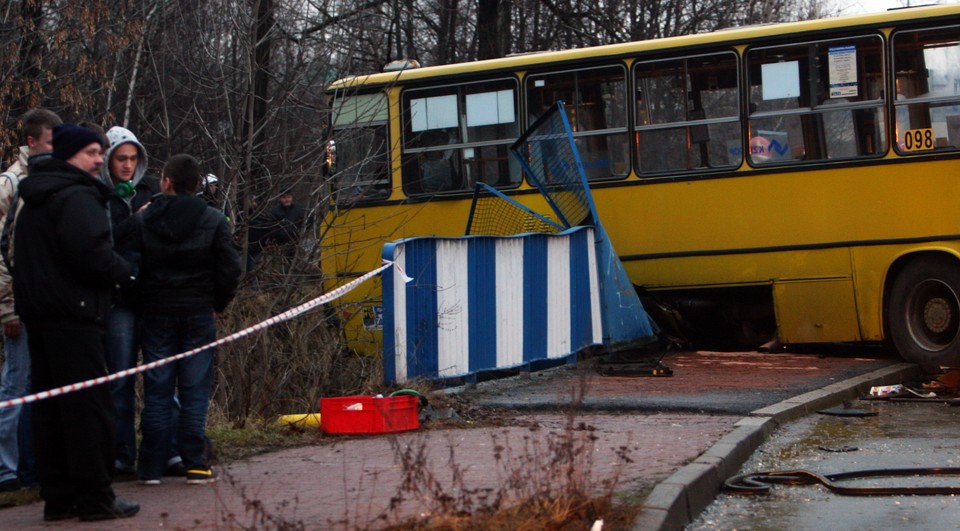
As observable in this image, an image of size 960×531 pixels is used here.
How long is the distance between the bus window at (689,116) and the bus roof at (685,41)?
7.7 inches

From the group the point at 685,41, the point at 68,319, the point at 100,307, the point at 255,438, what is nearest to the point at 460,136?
the point at 685,41

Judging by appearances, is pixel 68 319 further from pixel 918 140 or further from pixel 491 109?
pixel 491 109

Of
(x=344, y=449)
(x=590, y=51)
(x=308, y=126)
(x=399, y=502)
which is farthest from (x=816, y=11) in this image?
(x=399, y=502)

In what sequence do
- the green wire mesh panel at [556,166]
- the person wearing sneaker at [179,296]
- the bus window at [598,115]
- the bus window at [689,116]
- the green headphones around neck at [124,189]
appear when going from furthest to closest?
the bus window at [598,115] → the bus window at [689,116] → the green wire mesh panel at [556,166] → the green headphones around neck at [124,189] → the person wearing sneaker at [179,296]

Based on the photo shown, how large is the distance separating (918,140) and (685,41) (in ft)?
8.53

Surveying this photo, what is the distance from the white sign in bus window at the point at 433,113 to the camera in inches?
607

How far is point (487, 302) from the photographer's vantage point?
11398mm

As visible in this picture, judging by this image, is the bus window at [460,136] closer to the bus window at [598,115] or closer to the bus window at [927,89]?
the bus window at [598,115]

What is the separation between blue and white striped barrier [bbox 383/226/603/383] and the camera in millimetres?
10219

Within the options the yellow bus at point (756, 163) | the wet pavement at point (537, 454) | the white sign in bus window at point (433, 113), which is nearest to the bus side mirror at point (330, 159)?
the yellow bus at point (756, 163)

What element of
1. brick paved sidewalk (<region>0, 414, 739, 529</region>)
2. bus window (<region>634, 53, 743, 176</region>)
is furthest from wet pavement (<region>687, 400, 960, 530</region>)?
bus window (<region>634, 53, 743, 176</region>)

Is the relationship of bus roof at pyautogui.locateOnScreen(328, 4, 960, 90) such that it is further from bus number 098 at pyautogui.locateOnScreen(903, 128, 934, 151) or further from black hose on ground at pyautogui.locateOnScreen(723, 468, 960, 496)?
black hose on ground at pyautogui.locateOnScreen(723, 468, 960, 496)

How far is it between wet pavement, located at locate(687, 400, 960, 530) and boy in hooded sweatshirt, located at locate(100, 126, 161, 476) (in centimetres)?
291

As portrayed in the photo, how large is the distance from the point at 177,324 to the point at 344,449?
1.52m
